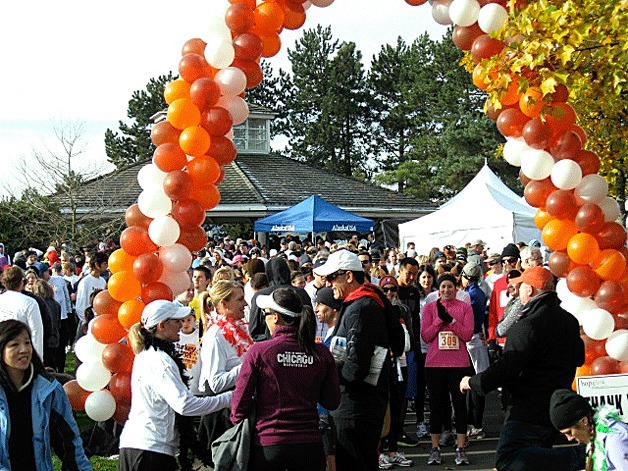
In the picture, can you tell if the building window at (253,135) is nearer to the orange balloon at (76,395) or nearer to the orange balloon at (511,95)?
the orange balloon at (511,95)

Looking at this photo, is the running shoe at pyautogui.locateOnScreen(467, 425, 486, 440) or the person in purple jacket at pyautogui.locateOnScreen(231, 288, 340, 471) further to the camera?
the running shoe at pyautogui.locateOnScreen(467, 425, 486, 440)

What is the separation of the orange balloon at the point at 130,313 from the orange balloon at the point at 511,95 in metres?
4.03

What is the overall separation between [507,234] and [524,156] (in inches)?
515

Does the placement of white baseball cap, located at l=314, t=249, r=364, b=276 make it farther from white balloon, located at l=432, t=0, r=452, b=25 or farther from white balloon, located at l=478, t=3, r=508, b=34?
white balloon, located at l=432, t=0, r=452, b=25

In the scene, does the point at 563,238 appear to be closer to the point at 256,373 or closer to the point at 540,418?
the point at 540,418

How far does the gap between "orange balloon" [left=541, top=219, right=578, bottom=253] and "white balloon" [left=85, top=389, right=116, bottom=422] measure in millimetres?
4446

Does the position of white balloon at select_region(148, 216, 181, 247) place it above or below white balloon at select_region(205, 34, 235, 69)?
below

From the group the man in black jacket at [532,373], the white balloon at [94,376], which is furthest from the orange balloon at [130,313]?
the man in black jacket at [532,373]

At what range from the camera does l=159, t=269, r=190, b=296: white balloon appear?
8334 millimetres

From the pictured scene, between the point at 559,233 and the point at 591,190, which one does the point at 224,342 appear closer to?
the point at 559,233

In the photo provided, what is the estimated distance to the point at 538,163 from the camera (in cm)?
820

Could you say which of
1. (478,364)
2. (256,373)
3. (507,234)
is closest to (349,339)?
(256,373)

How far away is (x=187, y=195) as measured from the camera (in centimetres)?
843

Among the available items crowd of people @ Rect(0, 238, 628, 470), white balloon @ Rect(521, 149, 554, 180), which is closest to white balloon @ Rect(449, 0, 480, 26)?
white balloon @ Rect(521, 149, 554, 180)
